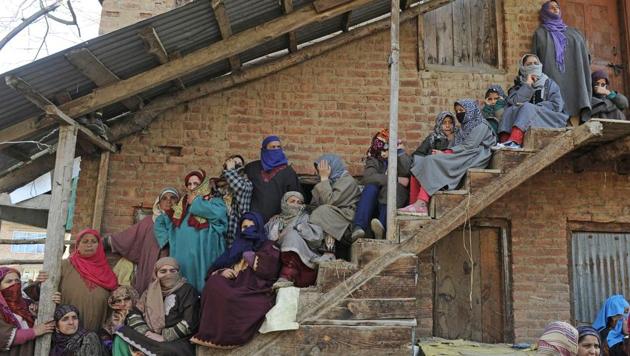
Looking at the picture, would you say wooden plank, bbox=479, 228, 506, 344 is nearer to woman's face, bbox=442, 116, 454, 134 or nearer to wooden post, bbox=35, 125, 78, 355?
woman's face, bbox=442, 116, 454, 134

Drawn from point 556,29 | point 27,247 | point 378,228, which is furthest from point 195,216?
point 27,247

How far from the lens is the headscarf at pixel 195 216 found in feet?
18.9

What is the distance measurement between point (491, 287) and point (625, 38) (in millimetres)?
3819

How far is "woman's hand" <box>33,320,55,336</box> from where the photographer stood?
4878mm

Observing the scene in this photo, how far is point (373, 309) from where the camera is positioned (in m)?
4.94

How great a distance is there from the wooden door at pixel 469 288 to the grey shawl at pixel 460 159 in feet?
4.44

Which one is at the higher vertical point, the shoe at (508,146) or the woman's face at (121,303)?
the shoe at (508,146)

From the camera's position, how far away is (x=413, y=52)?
7.25 metres

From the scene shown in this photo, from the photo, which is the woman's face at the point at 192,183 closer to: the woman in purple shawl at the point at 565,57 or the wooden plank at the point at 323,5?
the wooden plank at the point at 323,5

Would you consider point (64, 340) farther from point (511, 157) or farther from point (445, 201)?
point (511, 157)

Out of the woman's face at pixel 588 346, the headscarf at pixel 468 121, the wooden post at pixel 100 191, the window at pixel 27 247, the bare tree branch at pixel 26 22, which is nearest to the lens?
the woman's face at pixel 588 346

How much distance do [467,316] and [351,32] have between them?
377cm

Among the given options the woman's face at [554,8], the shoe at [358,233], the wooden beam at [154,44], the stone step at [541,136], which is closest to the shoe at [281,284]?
the shoe at [358,233]

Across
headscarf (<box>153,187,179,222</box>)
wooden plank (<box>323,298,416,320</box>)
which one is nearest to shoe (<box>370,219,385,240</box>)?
wooden plank (<box>323,298,416,320</box>)
